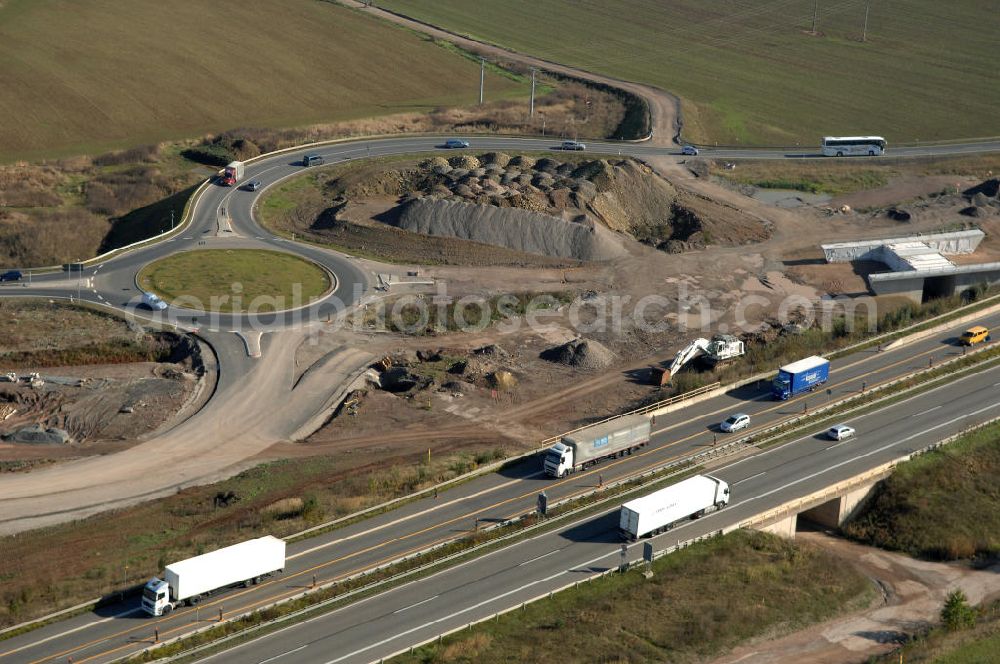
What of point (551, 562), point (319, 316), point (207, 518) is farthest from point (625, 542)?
point (319, 316)

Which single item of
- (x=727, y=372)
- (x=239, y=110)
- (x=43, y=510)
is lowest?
(x=43, y=510)

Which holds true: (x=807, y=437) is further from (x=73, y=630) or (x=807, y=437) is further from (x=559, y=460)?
(x=73, y=630)

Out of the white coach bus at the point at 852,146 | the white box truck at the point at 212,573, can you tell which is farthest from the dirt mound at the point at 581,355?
the white coach bus at the point at 852,146

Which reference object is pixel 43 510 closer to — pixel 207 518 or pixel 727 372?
pixel 207 518

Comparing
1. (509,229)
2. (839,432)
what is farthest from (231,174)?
(839,432)

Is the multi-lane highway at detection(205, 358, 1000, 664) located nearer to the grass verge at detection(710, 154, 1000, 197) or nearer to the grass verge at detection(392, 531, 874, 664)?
the grass verge at detection(392, 531, 874, 664)

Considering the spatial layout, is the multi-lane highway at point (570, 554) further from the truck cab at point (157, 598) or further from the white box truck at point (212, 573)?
the truck cab at point (157, 598)

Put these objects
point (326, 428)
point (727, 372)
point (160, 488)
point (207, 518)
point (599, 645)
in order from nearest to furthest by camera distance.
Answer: point (599, 645) → point (207, 518) → point (160, 488) → point (326, 428) → point (727, 372)
